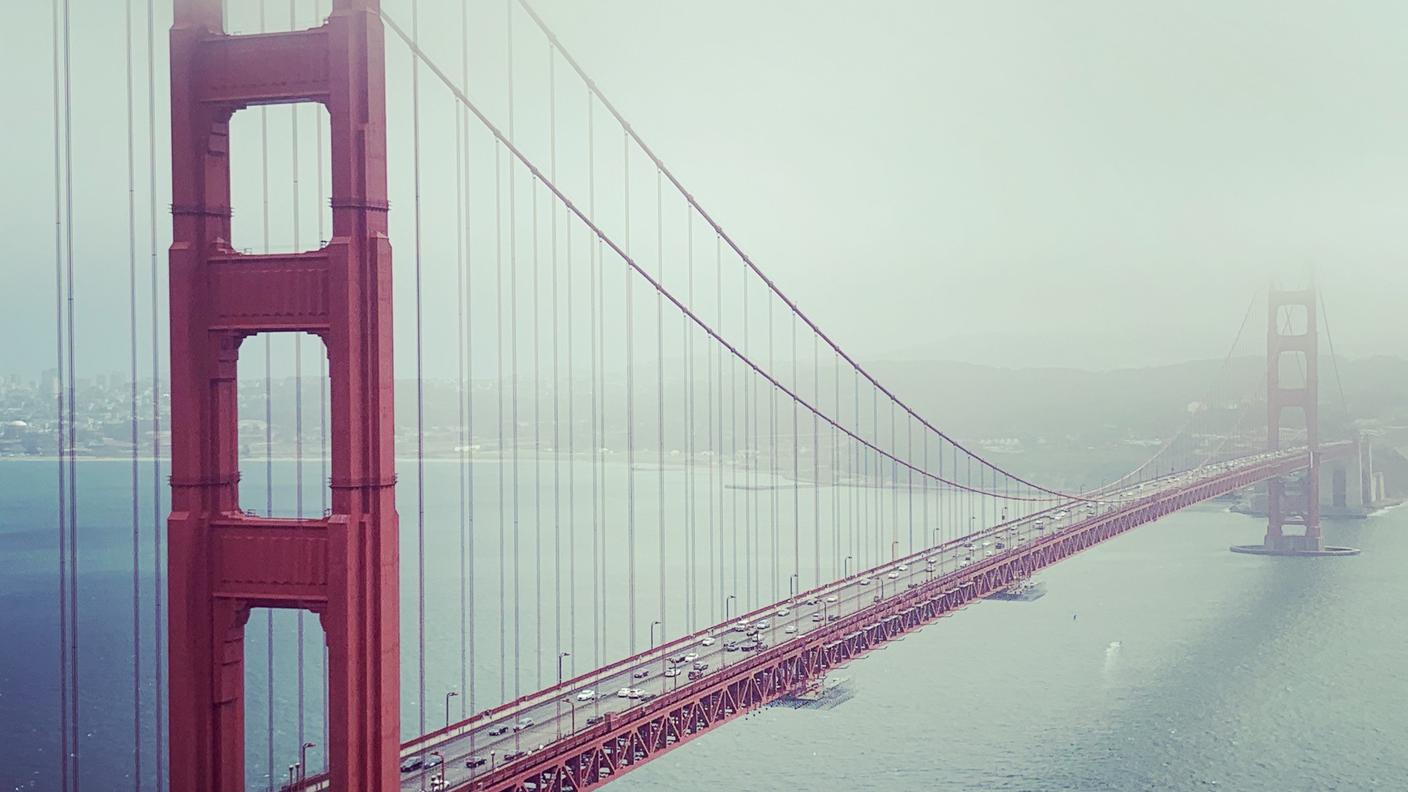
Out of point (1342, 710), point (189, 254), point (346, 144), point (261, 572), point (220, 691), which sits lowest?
point (1342, 710)

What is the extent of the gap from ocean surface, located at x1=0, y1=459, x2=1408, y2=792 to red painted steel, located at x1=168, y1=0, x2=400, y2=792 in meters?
3.15

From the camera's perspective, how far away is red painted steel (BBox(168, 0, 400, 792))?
24.2ft

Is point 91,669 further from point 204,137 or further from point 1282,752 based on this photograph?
point 204,137

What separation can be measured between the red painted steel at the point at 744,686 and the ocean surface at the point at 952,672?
223 cm

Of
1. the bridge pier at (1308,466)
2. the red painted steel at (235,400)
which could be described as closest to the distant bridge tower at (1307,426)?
the bridge pier at (1308,466)

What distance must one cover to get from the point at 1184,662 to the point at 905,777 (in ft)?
40.6

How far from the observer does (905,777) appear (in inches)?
796

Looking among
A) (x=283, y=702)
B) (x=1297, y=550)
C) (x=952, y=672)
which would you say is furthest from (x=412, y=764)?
(x=1297, y=550)

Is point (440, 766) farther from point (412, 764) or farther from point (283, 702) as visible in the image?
point (283, 702)

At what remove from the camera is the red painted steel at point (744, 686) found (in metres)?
11.0

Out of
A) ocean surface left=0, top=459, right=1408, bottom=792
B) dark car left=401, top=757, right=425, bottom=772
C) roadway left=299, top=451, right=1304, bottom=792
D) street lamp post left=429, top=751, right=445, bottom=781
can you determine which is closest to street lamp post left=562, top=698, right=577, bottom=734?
roadway left=299, top=451, right=1304, bottom=792

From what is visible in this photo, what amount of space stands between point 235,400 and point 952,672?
22315 mm

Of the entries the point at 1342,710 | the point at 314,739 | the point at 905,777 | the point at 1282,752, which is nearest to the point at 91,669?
the point at 314,739

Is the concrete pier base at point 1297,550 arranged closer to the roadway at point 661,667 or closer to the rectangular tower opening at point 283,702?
the roadway at point 661,667
